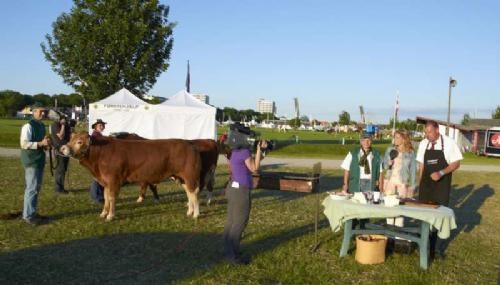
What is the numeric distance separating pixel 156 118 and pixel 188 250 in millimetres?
15329

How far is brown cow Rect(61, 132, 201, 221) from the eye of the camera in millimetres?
9352

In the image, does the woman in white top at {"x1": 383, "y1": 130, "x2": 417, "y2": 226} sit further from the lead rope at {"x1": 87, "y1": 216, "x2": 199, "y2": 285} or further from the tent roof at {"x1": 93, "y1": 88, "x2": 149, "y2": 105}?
the tent roof at {"x1": 93, "y1": 88, "x2": 149, "y2": 105}

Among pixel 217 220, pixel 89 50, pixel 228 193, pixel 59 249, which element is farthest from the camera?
pixel 89 50

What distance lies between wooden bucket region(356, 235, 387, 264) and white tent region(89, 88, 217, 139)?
1554cm

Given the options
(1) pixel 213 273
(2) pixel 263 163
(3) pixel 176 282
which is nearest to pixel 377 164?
(1) pixel 213 273

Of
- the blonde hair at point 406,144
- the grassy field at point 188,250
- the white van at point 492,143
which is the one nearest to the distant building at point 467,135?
the white van at point 492,143

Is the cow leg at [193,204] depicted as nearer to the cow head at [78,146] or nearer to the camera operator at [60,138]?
the cow head at [78,146]

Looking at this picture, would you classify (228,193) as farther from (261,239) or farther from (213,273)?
(261,239)

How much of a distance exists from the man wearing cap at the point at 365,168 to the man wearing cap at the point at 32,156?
5.20 m

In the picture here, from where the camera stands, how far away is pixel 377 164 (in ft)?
27.8

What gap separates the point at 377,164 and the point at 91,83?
25.0 metres

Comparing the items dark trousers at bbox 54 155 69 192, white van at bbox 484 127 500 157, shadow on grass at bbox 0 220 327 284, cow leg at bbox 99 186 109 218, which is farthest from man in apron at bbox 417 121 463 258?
white van at bbox 484 127 500 157

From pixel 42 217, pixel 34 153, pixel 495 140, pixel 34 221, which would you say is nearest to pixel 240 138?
pixel 34 153

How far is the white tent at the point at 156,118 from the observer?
22.2 m
